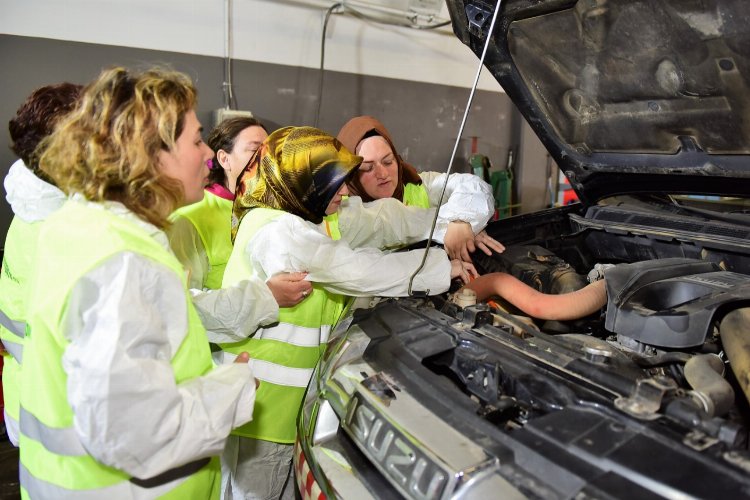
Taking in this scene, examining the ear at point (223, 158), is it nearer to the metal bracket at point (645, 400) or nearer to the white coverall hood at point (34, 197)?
the white coverall hood at point (34, 197)

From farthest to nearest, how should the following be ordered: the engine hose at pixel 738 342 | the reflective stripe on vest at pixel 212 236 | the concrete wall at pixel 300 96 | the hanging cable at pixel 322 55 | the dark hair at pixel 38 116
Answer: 1. the hanging cable at pixel 322 55
2. the concrete wall at pixel 300 96
3. the reflective stripe on vest at pixel 212 236
4. the dark hair at pixel 38 116
5. the engine hose at pixel 738 342

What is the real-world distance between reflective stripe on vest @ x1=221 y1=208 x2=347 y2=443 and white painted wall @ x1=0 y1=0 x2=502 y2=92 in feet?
8.49

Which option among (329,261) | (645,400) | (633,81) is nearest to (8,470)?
(329,261)

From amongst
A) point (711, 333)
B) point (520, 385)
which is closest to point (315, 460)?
point (520, 385)

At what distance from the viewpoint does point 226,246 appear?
7.93ft

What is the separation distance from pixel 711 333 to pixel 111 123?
1.64 meters

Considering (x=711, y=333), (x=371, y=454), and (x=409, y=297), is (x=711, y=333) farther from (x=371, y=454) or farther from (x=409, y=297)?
(x=371, y=454)

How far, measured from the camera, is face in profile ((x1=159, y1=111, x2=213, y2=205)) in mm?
1173

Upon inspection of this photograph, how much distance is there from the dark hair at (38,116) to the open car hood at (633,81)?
4.53ft

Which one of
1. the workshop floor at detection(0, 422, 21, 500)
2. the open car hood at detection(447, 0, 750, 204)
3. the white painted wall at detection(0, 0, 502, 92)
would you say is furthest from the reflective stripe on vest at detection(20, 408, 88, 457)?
the white painted wall at detection(0, 0, 502, 92)

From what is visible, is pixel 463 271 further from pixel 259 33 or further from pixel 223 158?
pixel 259 33

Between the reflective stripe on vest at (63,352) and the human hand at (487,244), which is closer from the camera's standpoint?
the reflective stripe on vest at (63,352)

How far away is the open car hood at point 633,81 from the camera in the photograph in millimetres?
1621

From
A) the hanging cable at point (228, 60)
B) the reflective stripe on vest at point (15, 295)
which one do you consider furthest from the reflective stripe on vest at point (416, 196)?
the hanging cable at point (228, 60)
